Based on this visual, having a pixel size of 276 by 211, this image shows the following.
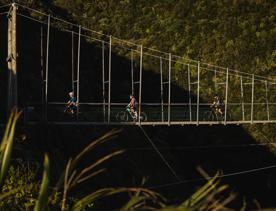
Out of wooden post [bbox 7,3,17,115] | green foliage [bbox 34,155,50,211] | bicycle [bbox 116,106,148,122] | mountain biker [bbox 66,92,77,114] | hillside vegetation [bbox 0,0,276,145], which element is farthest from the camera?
hillside vegetation [bbox 0,0,276,145]

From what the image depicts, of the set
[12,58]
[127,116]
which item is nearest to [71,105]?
[127,116]

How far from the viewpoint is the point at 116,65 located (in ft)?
151

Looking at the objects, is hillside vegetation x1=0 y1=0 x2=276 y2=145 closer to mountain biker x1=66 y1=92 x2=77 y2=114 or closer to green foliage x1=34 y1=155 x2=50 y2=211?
mountain biker x1=66 y1=92 x2=77 y2=114

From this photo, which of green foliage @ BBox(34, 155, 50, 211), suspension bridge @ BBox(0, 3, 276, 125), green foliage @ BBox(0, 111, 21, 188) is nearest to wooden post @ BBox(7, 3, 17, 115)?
suspension bridge @ BBox(0, 3, 276, 125)

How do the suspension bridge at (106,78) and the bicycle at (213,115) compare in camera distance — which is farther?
the suspension bridge at (106,78)

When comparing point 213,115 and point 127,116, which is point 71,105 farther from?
point 213,115

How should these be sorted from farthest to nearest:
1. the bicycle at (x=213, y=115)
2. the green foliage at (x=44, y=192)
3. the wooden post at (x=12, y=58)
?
the bicycle at (x=213, y=115)
the wooden post at (x=12, y=58)
the green foliage at (x=44, y=192)

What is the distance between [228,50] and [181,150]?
11.2 metres

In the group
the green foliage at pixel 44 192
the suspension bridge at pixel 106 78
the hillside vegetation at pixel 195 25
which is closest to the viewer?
the green foliage at pixel 44 192

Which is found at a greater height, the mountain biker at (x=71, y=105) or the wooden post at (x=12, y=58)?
the wooden post at (x=12, y=58)

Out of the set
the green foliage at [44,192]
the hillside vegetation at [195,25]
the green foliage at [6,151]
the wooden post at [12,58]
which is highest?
the hillside vegetation at [195,25]

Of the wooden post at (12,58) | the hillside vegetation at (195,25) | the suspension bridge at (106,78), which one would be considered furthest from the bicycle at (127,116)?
the hillside vegetation at (195,25)

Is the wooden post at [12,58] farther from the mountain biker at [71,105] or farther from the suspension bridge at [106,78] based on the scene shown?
the suspension bridge at [106,78]

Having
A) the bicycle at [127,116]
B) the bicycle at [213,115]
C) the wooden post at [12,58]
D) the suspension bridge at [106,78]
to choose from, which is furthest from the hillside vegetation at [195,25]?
the wooden post at [12,58]
